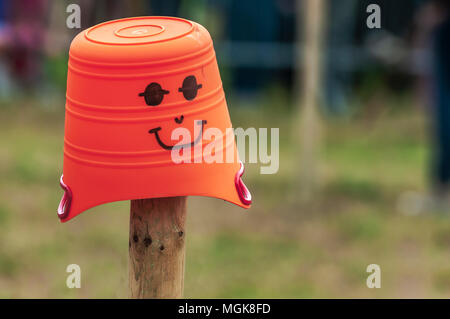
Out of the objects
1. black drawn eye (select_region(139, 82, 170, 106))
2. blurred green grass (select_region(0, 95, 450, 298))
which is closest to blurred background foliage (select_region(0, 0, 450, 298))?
blurred green grass (select_region(0, 95, 450, 298))

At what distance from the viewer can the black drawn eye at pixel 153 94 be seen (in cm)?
193

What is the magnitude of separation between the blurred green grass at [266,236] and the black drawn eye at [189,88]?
1002 millimetres

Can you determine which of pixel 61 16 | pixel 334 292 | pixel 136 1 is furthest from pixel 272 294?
pixel 61 16

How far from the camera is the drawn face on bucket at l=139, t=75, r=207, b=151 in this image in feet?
6.33

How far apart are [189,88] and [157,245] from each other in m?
0.46

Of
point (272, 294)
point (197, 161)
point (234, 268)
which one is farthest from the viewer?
point (234, 268)

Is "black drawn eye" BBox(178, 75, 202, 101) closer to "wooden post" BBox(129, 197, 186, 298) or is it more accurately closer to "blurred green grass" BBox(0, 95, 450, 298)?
"wooden post" BBox(129, 197, 186, 298)

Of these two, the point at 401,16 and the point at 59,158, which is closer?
the point at 59,158

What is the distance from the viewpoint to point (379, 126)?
8.56 metres

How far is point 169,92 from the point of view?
194 cm

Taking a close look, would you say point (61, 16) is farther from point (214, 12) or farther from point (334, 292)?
point (334, 292)

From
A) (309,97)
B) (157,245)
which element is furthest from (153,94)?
(309,97)

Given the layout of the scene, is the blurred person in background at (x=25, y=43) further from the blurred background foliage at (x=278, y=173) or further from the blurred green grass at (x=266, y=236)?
the blurred green grass at (x=266, y=236)

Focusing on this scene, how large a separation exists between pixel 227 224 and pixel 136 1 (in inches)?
116
